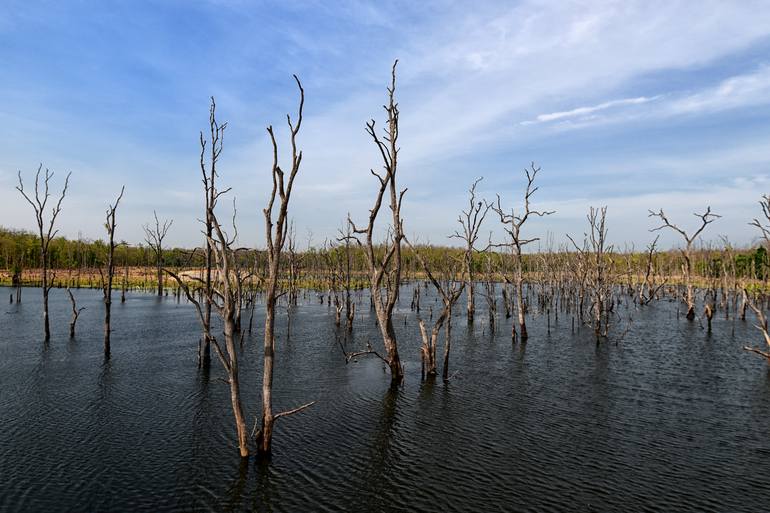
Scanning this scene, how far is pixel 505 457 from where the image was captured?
398 inches

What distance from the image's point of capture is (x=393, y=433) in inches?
453

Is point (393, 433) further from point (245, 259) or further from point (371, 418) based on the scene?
point (245, 259)

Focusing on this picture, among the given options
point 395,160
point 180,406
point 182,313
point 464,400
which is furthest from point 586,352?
point 182,313

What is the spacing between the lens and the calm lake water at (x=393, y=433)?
330 inches

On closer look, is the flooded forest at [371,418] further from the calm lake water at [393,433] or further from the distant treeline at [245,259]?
the distant treeline at [245,259]

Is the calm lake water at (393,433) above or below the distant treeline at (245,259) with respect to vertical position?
below

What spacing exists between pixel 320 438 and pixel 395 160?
8.77 m

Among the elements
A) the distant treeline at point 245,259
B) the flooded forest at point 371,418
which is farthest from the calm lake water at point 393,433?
the distant treeline at point 245,259

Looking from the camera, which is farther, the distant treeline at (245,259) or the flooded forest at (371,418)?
the distant treeline at (245,259)

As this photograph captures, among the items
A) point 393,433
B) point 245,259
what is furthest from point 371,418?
point 245,259

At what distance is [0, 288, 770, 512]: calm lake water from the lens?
8375 millimetres

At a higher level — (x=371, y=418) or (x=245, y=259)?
(x=245, y=259)

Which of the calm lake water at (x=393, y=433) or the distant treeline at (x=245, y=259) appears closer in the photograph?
the calm lake water at (x=393, y=433)

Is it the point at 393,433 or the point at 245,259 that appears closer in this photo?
the point at 393,433
